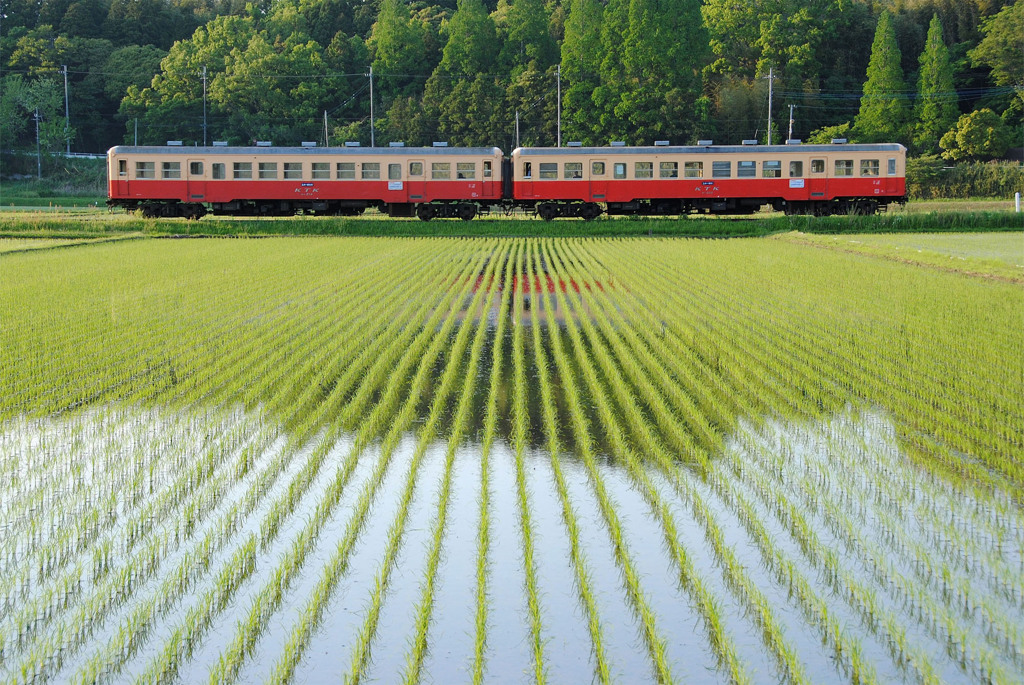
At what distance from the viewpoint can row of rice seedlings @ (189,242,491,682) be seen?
4.38 m

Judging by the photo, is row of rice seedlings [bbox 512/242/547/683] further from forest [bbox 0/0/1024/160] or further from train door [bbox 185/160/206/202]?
forest [bbox 0/0/1024/160]

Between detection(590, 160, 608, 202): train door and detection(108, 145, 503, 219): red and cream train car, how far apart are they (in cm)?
275

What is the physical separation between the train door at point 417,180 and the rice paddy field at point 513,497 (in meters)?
20.9

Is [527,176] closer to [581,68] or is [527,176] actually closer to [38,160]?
[581,68]

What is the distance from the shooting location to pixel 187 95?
66.2 metres

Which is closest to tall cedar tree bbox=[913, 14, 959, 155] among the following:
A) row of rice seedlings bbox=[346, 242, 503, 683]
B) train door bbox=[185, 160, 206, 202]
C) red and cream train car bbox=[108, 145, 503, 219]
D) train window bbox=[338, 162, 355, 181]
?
red and cream train car bbox=[108, 145, 503, 219]

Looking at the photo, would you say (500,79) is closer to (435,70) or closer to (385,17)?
(435,70)

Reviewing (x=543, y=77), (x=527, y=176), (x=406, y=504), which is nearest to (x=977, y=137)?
Result: (x=543, y=77)

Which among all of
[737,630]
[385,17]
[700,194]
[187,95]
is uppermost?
[385,17]

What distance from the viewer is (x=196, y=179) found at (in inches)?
1359

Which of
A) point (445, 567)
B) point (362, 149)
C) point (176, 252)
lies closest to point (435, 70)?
point (362, 149)

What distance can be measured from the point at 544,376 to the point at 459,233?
22134 millimetres

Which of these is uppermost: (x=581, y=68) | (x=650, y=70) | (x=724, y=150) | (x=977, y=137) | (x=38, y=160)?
(x=581, y=68)

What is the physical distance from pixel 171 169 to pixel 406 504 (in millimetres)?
30412
